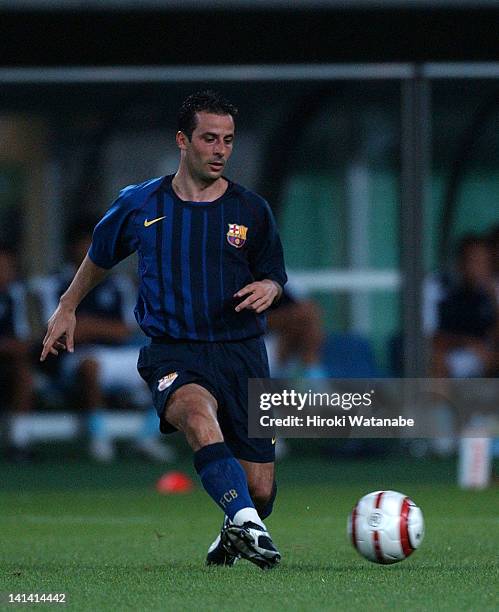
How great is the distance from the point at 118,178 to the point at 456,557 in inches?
311

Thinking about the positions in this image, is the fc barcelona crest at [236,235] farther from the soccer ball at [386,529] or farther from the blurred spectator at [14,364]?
the blurred spectator at [14,364]

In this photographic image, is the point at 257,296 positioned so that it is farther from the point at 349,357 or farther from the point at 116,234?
Answer: the point at 349,357

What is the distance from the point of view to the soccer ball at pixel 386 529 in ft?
18.3

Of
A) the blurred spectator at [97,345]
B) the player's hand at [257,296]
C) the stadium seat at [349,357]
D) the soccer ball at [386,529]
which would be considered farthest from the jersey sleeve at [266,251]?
the stadium seat at [349,357]

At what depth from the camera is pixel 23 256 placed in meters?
13.6

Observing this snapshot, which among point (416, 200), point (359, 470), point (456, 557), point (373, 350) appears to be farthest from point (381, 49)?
point (456, 557)

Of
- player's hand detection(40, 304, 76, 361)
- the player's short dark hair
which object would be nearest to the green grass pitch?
player's hand detection(40, 304, 76, 361)

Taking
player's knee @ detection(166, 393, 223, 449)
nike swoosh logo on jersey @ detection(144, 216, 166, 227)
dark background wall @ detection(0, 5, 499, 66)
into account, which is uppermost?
dark background wall @ detection(0, 5, 499, 66)

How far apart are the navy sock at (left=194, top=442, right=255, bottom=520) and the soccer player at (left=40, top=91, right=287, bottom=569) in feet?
0.59

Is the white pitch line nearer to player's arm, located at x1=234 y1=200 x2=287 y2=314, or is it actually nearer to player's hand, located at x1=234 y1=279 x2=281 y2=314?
player's arm, located at x1=234 y1=200 x2=287 y2=314

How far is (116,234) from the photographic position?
6.05 meters

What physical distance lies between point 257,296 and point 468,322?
7.22 meters

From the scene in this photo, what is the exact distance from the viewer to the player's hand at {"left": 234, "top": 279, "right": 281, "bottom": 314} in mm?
5707

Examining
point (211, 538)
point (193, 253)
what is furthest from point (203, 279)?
point (211, 538)
